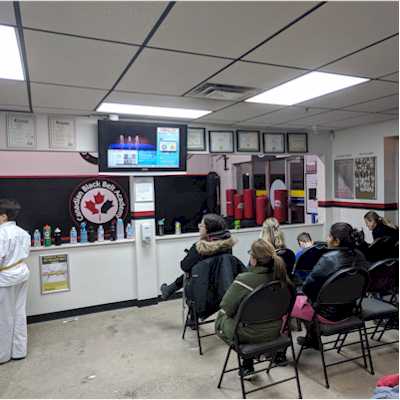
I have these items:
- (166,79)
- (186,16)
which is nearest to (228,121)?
(166,79)

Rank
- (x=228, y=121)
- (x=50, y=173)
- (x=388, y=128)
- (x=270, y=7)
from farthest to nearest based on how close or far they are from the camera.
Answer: (x=50, y=173)
(x=388, y=128)
(x=228, y=121)
(x=270, y=7)

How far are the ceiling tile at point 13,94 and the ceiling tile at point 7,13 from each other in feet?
3.37

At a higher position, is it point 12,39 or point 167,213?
point 12,39

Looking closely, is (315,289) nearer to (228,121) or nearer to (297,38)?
(297,38)

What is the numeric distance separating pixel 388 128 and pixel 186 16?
4.05 metres

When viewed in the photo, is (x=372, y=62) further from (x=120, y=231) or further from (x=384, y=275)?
(x=120, y=231)

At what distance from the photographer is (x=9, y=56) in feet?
6.93

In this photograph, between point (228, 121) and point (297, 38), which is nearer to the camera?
point (297, 38)

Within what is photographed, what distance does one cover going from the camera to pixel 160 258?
461 centimetres

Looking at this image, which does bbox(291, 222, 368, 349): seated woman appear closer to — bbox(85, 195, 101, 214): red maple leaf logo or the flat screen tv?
the flat screen tv

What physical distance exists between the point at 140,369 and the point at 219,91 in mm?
2425

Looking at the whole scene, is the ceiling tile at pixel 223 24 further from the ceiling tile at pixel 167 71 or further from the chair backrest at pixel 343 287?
the chair backrest at pixel 343 287

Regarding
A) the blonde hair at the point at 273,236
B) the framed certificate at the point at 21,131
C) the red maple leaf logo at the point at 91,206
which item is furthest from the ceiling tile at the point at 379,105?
the red maple leaf logo at the point at 91,206

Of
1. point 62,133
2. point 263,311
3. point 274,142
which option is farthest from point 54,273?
point 274,142
